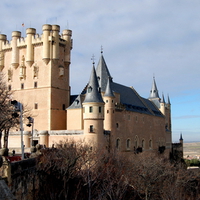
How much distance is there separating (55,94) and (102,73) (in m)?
8.37

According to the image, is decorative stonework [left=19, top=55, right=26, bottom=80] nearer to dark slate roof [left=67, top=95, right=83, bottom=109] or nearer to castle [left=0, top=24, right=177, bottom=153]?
castle [left=0, top=24, right=177, bottom=153]

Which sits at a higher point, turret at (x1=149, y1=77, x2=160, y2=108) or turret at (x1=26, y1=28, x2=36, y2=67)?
turret at (x1=26, y1=28, x2=36, y2=67)

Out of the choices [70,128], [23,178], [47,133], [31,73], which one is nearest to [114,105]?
[70,128]

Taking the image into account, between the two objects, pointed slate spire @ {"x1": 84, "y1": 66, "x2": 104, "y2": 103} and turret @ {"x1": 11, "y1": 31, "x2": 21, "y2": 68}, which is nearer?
pointed slate spire @ {"x1": 84, "y1": 66, "x2": 104, "y2": 103}

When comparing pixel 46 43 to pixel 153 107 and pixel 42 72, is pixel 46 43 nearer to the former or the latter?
pixel 42 72

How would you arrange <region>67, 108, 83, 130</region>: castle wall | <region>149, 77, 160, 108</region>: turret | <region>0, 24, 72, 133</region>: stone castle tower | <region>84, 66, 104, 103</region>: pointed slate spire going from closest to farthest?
<region>84, 66, 104, 103</region>: pointed slate spire → <region>67, 108, 83, 130</region>: castle wall → <region>0, 24, 72, 133</region>: stone castle tower → <region>149, 77, 160, 108</region>: turret

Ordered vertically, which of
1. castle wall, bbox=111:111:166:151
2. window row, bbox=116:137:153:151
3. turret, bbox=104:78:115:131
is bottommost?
window row, bbox=116:137:153:151

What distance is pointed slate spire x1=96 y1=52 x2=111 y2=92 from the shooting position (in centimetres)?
4744

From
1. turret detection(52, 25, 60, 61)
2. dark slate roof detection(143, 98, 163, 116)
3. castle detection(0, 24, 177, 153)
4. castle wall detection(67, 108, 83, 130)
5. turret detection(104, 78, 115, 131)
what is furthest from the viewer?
dark slate roof detection(143, 98, 163, 116)

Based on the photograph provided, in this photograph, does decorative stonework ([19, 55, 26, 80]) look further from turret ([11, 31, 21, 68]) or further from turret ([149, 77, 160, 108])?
turret ([149, 77, 160, 108])

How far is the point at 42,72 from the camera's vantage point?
45.9 m

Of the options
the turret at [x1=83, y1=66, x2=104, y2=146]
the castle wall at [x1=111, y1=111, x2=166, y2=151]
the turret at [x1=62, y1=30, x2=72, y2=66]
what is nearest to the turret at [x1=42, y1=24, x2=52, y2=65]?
the turret at [x1=62, y1=30, x2=72, y2=66]

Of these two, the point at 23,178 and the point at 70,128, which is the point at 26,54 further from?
the point at 23,178

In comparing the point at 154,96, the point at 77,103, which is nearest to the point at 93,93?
the point at 77,103
